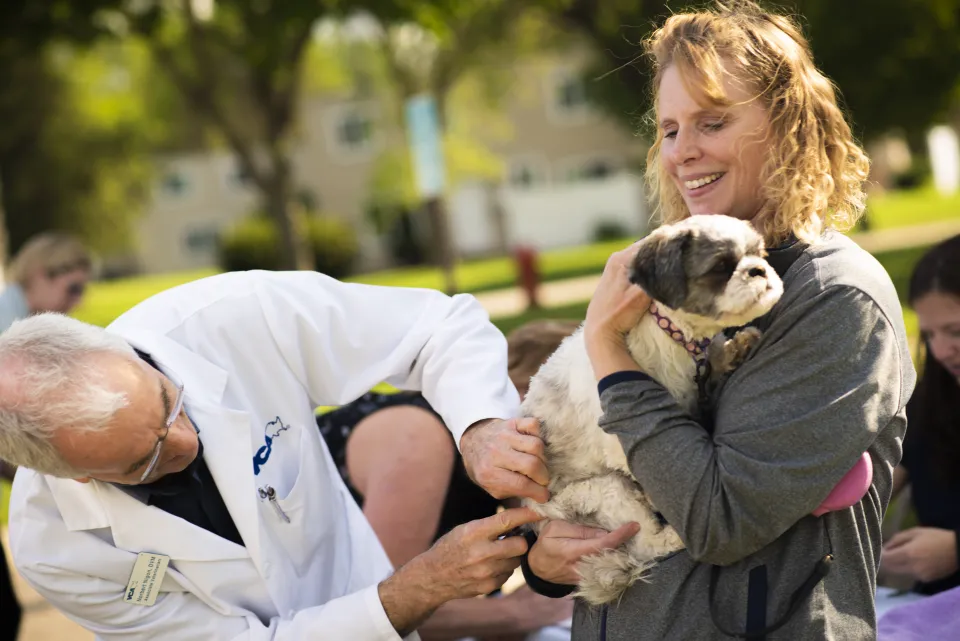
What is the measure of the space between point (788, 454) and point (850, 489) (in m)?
0.18

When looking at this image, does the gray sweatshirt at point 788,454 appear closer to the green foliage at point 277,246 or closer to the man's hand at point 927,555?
the man's hand at point 927,555

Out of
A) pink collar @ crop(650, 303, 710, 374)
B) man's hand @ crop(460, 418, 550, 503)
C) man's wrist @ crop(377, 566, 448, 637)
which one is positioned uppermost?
pink collar @ crop(650, 303, 710, 374)

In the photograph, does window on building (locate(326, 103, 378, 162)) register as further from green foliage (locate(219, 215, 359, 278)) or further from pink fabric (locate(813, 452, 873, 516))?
pink fabric (locate(813, 452, 873, 516))

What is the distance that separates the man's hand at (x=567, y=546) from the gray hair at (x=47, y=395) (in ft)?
4.26

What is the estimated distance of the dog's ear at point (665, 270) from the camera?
2.40 m

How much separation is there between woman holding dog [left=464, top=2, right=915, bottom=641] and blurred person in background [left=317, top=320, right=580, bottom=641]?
3.74 feet

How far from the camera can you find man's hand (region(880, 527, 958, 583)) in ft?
11.7

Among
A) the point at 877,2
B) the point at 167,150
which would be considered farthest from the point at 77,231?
the point at 877,2

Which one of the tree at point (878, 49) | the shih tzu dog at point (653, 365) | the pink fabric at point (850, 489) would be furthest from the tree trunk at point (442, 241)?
the pink fabric at point (850, 489)

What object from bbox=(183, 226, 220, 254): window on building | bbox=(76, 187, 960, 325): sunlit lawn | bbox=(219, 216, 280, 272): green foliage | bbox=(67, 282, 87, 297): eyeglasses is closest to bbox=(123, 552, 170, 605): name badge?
bbox=(67, 282, 87, 297): eyeglasses

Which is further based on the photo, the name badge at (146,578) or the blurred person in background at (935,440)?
the blurred person in background at (935,440)

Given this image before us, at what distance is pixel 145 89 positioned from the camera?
37.6 metres

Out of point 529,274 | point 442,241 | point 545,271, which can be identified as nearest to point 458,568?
point 529,274

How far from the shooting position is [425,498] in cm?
369
